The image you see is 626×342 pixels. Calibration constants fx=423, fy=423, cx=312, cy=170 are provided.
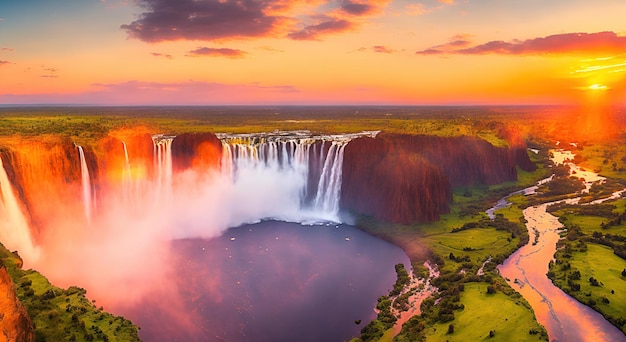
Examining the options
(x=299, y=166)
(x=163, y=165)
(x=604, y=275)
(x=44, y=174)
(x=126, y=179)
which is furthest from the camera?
(x=299, y=166)

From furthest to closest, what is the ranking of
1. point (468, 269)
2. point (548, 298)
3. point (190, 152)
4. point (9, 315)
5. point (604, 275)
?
point (190, 152), point (468, 269), point (604, 275), point (548, 298), point (9, 315)

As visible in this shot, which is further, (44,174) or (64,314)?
(44,174)

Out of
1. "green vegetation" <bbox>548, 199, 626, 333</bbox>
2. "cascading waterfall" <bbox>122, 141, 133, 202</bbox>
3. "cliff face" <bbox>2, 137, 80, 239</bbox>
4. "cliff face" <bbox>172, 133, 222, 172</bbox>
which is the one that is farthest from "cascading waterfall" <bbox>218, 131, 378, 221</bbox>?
"green vegetation" <bbox>548, 199, 626, 333</bbox>

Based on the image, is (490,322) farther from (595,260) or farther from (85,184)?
(85,184)

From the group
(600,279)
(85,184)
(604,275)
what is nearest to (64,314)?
→ (85,184)

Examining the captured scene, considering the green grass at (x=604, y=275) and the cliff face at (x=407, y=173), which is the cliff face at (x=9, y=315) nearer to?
the green grass at (x=604, y=275)

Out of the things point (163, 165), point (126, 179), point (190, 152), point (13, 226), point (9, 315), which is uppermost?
point (190, 152)

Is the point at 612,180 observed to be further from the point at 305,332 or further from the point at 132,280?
the point at 132,280
